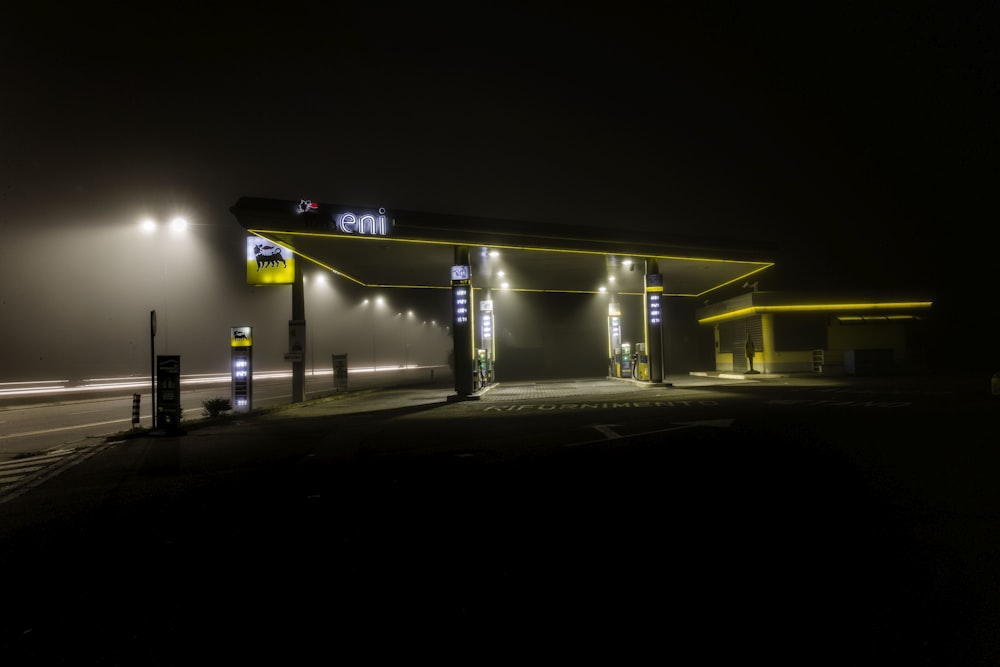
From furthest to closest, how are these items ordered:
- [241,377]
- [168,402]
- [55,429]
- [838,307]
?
[838,307] → [241,377] → [55,429] → [168,402]

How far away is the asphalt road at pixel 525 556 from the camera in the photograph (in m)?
3.30

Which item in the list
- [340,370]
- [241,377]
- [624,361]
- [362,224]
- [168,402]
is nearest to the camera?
[168,402]

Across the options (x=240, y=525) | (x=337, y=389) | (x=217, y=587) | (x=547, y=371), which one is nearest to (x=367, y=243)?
(x=337, y=389)

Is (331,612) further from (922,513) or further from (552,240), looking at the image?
(552,240)

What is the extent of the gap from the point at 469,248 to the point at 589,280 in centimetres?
1306

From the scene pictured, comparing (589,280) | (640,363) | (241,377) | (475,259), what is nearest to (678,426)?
(241,377)

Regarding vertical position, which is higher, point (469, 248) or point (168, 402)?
point (469, 248)

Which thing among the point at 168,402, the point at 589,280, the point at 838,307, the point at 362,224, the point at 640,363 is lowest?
the point at 168,402

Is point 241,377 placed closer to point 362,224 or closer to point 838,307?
point 362,224

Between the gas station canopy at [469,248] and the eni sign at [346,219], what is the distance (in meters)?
0.04

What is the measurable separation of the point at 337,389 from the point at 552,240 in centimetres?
1481

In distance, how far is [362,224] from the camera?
20328 millimetres

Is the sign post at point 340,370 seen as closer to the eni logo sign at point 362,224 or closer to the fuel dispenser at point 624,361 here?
the eni logo sign at point 362,224

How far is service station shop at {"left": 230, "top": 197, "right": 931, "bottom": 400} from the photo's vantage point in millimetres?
21391
